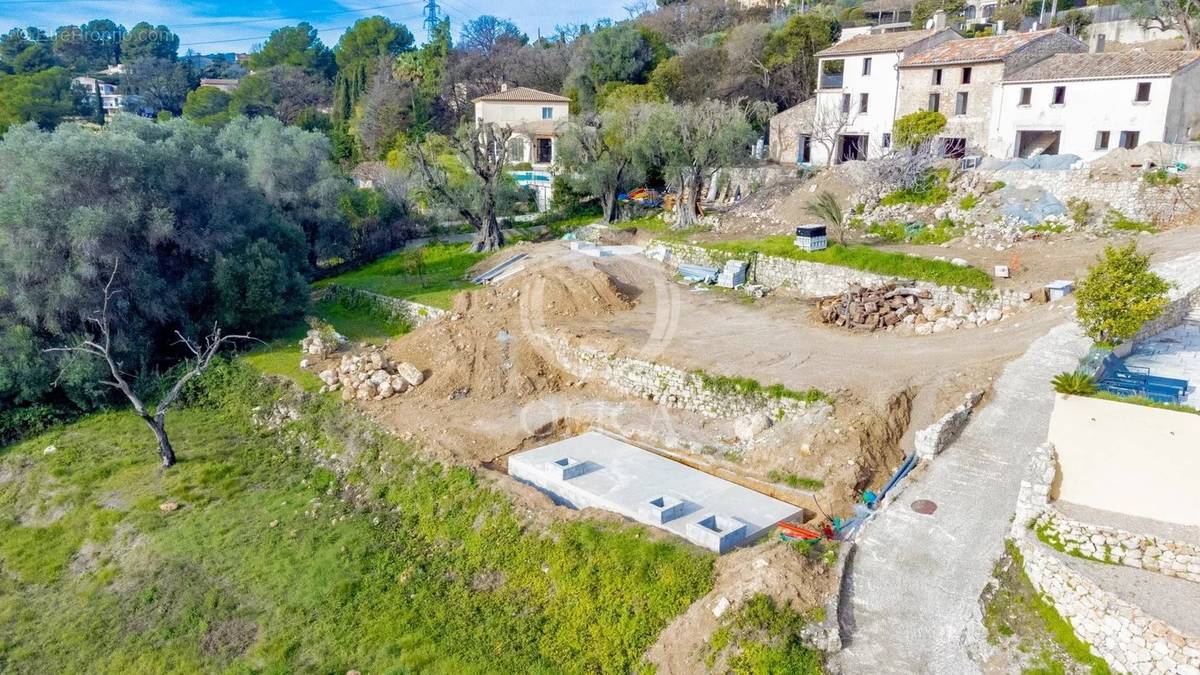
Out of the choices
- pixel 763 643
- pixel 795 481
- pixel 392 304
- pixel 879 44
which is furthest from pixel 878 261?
pixel 879 44

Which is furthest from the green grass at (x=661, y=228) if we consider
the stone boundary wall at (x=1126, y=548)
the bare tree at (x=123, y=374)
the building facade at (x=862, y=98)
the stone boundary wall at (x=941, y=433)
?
the stone boundary wall at (x=1126, y=548)

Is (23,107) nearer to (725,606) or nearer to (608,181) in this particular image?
(608,181)

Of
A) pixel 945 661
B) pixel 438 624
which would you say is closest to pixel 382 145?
pixel 438 624

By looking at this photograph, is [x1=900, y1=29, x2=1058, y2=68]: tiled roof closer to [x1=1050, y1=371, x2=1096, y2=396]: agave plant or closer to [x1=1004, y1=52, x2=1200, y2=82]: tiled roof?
[x1=1004, y1=52, x2=1200, y2=82]: tiled roof

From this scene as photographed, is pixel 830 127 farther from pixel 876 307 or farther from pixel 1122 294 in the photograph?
pixel 1122 294

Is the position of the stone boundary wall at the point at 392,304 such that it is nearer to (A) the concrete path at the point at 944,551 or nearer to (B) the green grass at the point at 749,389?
(B) the green grass at the point at 749,389

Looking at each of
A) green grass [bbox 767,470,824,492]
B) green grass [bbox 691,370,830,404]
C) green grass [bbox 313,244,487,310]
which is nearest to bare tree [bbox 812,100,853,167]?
green grass [bbox 313,244,487,310]
